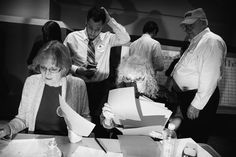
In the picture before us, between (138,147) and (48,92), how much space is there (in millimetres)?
794

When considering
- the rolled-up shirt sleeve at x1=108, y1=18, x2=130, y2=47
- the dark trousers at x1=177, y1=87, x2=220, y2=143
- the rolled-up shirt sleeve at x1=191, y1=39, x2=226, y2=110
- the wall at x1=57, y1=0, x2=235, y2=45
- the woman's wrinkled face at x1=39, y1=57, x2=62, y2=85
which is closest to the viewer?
the woman's wrinkled face at x1=39, y1=57, x2=62, y2=85

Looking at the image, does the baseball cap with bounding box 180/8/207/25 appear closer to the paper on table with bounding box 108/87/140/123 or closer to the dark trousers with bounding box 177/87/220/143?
the dark trousers with bounding box 177/87/220/143

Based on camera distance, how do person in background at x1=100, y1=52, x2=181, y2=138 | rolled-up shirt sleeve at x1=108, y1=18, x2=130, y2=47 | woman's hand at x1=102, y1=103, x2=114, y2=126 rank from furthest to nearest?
rolled-up shirt sleeve at x1=108, y1=18, x2=130, y2=47, person in background at x1=100, y1=52, x2=181, y2=138, woman's hand at x1=102, y1=103, x2=114, y2=126

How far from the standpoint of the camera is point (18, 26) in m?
2.84

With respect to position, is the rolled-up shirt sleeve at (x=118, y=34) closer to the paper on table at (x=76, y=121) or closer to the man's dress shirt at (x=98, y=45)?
the man's dress shirt at (x=98, y=45)

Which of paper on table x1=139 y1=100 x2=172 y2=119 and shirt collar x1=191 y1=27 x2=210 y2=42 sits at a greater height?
shirt collar x1=191 y1=27 x2=210 y2=42

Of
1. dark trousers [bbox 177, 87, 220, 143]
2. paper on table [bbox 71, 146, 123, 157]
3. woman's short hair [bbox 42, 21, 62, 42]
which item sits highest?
woman's short hair [bbox 42, 21, 62, 42]

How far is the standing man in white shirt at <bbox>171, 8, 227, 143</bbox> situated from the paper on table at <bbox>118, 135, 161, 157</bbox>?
108cm

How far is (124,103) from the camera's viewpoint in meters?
1.18

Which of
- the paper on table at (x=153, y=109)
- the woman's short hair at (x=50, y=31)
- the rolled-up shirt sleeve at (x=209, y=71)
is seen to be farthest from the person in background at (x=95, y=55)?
the paper on table at (x=153, y=109)

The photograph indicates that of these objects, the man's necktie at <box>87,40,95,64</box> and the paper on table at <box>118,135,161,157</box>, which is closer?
the paper on table at <box>118,135,161,157</box>

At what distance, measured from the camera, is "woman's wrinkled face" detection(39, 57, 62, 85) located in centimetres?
148

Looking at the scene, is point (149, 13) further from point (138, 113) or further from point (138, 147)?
point (138, 147)

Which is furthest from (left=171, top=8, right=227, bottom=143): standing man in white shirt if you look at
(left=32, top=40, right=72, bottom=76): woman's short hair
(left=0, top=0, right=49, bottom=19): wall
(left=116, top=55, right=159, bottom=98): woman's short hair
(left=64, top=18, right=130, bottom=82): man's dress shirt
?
(left=0, top=0, right=49, bottom=19): wall
